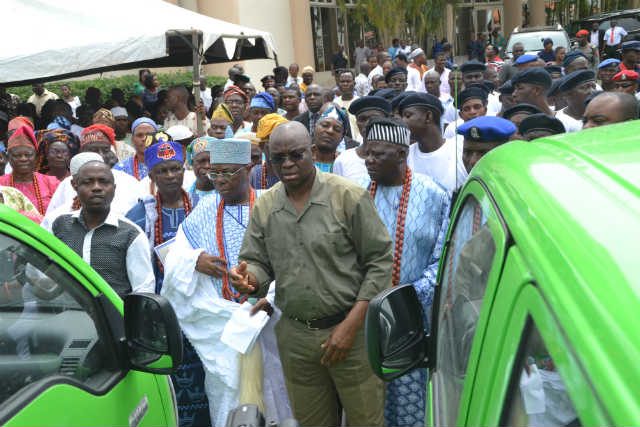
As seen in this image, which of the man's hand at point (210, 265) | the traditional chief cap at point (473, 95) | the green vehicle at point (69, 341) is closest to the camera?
the green vehicle at point (69, 341)

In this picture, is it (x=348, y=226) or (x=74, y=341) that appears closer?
(x=74, y=341)

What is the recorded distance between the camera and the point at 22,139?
5906 mm

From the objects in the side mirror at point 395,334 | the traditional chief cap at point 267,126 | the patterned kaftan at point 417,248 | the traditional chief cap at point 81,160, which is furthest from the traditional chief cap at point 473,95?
the side mirror at point 395,334

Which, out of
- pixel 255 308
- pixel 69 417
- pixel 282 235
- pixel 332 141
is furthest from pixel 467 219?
pixel 332 141

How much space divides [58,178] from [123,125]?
2943 millimetres

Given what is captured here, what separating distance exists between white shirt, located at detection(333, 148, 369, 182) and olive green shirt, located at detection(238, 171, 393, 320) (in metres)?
1.67

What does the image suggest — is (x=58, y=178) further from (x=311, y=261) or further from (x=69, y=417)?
(x=69, y=417)

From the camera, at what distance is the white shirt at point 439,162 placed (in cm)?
516

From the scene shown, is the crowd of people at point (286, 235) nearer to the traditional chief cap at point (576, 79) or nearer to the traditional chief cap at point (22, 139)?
the traditional chief cap at point (22, 139)

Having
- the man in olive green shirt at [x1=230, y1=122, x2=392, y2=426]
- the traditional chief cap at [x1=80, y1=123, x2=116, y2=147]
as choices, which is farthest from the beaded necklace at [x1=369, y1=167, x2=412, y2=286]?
the traditional chief cap at [x1=80, y1=123, x2=116, y2=147]

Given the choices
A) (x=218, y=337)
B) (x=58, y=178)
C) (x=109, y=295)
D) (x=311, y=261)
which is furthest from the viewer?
(x=58, y=178)

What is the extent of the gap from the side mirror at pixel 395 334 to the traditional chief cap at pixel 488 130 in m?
2.00

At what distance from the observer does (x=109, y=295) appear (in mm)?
2717

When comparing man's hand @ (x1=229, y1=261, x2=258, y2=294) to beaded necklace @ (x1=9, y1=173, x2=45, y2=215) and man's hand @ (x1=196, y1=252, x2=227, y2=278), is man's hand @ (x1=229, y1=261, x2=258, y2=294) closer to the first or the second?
man's hand @ (x1=196, y1=252, x2=227, y2=278)
